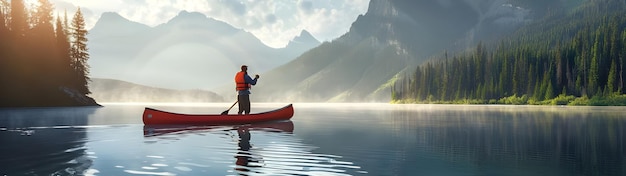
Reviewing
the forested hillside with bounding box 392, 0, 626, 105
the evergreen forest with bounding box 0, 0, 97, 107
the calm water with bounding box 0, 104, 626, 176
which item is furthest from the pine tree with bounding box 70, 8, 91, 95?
the forested hillside with bounding box 392, 0, 626, 105

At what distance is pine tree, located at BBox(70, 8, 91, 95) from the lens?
3996 inches

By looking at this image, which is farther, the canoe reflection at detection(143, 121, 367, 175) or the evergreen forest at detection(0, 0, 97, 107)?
the evergreen forest at detection(0, 0, 97, 107)

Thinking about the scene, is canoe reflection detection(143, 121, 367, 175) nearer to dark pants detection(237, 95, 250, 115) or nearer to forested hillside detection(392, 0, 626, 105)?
dark pants detection(237, 95, 250, 115)

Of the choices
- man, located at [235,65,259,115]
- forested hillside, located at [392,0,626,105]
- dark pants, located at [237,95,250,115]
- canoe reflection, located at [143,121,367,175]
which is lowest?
canoe reflection, located at [143,121,367,175]

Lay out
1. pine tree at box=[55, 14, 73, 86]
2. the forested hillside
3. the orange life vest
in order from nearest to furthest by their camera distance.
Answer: the orange life vest → pine tree at box=[55, 14, 73, 86] → the forested hillside

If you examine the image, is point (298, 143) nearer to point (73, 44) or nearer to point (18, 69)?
point (18, 69)

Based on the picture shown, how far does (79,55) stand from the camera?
106000mm

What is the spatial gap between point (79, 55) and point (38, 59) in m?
15.6

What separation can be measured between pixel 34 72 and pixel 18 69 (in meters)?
3.35

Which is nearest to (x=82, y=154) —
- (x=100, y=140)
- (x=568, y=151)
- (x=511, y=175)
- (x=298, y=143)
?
(x=100, y=140)

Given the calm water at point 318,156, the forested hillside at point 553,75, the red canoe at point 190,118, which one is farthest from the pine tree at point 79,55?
the forested hillside at point 553,75

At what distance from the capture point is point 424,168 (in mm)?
15406

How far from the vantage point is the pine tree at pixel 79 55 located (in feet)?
333

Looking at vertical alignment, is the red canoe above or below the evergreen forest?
below
